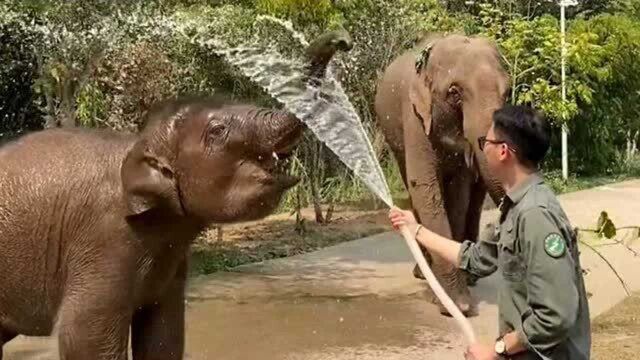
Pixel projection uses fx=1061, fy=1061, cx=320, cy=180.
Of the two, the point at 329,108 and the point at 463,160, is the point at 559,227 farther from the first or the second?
the point at 463,160

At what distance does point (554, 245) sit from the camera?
296cm

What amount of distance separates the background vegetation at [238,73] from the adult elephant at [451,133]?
2.24 meters

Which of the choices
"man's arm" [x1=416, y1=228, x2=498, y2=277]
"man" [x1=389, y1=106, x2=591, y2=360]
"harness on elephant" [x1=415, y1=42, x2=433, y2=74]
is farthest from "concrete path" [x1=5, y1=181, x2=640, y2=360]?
"man" [x1=389, y1=106, x2=591, y2=360]

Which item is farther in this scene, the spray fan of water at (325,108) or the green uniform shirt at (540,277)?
the spray fan of water at (325,108)

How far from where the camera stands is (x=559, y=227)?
302 centimetres

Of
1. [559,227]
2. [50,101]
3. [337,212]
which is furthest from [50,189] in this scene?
[337,212]

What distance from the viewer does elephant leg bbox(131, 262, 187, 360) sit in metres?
4.34

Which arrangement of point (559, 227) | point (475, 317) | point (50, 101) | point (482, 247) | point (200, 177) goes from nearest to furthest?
point (559, 227)
point (482, 247)
point (200, 177)
point (475, 317)
point (50, 101)

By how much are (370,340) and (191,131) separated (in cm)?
298

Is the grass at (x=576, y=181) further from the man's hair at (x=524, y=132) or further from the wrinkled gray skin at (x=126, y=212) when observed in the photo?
the man's hair at (x=524, y=132)

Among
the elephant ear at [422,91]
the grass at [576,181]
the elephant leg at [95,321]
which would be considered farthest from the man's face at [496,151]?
the grass at [576,181]

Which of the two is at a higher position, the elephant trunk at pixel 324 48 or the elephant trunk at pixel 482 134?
the elephant trunk at pixel 324 48

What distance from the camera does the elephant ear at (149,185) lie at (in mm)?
3965

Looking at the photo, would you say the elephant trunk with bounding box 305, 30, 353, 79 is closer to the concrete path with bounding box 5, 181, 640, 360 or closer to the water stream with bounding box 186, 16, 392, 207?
the water stream with bounding box 186, 16, 392, 207
